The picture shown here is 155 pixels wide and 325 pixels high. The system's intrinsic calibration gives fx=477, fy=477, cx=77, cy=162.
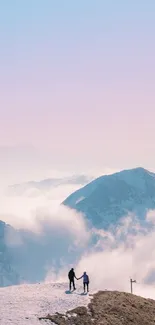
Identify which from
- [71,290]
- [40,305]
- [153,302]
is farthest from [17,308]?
[153,302]

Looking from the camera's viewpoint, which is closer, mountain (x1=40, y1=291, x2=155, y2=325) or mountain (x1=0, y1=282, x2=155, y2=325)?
mountain (x1=0, y1=282, x2=155, y2=325)

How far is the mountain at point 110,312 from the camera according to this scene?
176 feet

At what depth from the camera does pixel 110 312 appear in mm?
57688

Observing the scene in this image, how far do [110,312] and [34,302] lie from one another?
367 inches

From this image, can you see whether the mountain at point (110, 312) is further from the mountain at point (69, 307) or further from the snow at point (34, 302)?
the snow at point (34, 302)

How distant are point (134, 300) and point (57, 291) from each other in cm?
1056

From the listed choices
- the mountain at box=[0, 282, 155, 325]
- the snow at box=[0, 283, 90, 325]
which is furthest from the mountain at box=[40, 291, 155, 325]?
the snow at box=[0, 283, 90, 325]

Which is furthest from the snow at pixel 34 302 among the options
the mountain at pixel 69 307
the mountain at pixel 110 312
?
the mountain at pixel 110 312

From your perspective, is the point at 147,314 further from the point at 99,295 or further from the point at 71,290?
the point at 71,290

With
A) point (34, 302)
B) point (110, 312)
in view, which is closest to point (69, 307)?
point (34, 302)

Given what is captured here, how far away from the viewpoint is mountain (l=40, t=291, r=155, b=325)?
5375 cm

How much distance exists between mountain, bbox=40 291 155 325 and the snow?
133cm

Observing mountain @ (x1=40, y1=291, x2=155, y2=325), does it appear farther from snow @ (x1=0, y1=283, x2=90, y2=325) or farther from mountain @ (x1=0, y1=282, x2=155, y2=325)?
snow @ (x1=0, y1=283, x2=90, y2=325)

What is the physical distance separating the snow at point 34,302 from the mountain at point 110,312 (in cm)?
133
